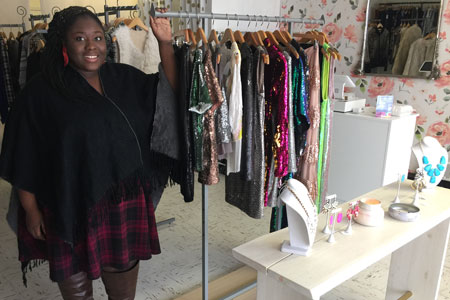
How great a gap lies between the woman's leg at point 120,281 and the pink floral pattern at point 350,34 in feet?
10.6

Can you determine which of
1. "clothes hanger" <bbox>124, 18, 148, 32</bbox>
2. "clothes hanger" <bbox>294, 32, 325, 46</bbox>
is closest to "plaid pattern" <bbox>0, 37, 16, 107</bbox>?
"clothes hanger" <bbox>124, 18, 148, 32</bbox>

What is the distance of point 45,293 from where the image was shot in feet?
6.97

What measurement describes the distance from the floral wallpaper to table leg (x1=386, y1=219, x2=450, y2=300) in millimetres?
2080

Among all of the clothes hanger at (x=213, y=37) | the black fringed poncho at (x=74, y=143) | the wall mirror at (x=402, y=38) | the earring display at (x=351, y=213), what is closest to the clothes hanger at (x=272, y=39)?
the clothes hanger at (x=213, y=37)

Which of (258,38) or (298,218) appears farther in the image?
(258,38)

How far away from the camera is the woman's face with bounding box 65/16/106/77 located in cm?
130

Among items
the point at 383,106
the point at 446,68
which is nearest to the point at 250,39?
the point at 383,106

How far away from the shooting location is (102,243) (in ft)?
4.80

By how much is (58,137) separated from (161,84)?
0.45m

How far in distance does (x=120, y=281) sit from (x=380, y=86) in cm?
320

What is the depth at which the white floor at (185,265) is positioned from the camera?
7.01 feet

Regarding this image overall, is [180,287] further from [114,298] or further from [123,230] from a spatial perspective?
[123,230]

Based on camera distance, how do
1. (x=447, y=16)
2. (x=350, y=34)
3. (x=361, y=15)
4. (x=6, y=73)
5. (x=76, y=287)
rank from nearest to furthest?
1. (x=76, y=287)
2. (x=6, y=73)
3. (x=447, y=16)
4. (x=361, y=15)
5. (x=350, y=34)

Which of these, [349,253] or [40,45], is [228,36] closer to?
[349,253]
